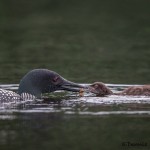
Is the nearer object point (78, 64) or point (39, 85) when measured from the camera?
point (39, 85)

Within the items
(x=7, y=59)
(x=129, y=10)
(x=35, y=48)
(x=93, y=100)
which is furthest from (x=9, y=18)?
(x=93, y=100)

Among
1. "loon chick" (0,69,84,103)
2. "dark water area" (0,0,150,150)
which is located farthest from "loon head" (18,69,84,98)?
"dark water area" (0,0,150,150)

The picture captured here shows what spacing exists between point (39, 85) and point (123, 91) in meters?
1.46

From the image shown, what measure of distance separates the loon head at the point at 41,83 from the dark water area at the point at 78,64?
178 mm

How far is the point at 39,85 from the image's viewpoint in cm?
1322

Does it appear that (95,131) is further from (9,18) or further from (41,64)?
(9,18)

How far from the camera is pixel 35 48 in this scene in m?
21.0

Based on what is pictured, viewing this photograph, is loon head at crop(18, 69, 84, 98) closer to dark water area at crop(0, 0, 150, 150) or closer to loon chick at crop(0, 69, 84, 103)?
loon chick at crop(0, 69, 84, 103)

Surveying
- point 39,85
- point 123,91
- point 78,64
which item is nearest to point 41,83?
point 39,85

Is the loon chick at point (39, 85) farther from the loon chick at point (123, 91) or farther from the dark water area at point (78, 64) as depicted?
the loon chick at point (123, 91)

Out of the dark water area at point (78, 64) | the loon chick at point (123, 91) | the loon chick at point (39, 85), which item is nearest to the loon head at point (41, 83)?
the loon chick at point (39, 85)

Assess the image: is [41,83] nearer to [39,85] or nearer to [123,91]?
[39,85]

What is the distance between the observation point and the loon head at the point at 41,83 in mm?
13000

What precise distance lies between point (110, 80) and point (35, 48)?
5927mm
